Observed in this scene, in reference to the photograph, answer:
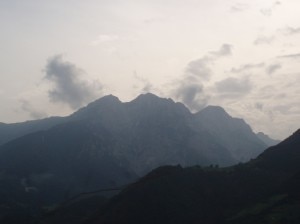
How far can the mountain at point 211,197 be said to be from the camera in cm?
11700

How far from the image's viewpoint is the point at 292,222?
322 ft

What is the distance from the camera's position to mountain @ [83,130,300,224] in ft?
384

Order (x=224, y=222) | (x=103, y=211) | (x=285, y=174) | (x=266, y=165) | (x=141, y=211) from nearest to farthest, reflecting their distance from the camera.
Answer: (x=224, y=222)
(x=141, y=211)
(x=103, y=211)
(x=285, y=174)
(x=266, y=165)

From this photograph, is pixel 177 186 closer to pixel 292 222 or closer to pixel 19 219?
pixel 292 222

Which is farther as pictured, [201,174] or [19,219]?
[19,219]

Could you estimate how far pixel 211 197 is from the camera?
13838 centimetres

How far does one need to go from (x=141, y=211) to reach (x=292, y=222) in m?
43.8

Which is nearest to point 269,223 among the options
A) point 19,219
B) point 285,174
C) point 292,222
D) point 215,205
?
point 292,222

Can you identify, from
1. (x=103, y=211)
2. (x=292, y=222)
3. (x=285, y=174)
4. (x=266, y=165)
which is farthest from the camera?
(x=266, y=165)

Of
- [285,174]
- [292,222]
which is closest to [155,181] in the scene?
[285,174]

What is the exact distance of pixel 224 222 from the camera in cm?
11875

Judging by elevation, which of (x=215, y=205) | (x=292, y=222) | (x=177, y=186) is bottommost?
(x=292, y=222)

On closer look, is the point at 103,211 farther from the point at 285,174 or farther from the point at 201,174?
A: the point at 285,174

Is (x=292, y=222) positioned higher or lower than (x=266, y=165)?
lower
